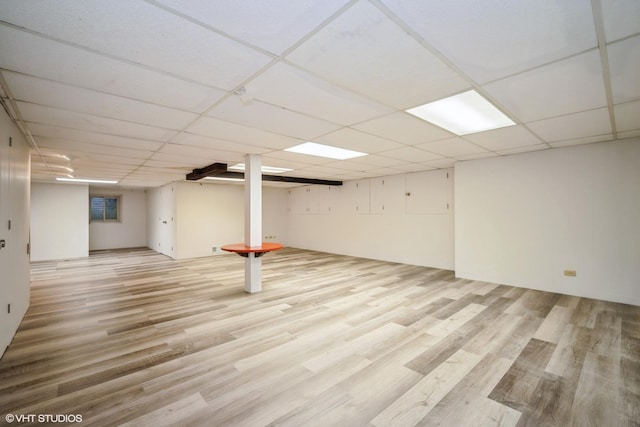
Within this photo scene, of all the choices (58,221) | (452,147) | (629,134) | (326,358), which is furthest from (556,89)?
(58,221)

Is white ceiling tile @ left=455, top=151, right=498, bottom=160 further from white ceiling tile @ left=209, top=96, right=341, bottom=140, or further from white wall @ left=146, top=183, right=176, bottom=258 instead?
white wall @ left=146, top=183, right=176, bottom=258

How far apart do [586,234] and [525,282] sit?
3.94ft

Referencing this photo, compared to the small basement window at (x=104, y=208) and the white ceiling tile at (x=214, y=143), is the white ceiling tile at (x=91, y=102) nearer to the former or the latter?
the white ceiling tile at (x=214, y=143)

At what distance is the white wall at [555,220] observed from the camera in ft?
13.5

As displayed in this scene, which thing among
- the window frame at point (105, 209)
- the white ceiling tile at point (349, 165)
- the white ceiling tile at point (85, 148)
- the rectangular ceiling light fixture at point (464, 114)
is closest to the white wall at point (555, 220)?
the white ceiling tile at point (349, 165)

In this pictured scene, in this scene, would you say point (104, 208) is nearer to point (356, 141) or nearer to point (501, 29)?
point (356, 141)

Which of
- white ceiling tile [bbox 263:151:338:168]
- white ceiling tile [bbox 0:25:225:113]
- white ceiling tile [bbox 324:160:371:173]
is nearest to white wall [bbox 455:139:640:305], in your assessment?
white ceiling tile [bbox 324:160:371:173]

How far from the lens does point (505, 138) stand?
13.1 ft

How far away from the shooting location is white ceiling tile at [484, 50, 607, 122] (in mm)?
→ 2039

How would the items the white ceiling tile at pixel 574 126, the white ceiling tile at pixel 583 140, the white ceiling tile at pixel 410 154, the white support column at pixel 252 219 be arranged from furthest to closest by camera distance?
1. the white support column at pixel 252 219
2. the white ceiling tile at pixel 410 154
3. the white ceiling tile at pixel 583 140
4. the white ceiling tile at pixel 574 126

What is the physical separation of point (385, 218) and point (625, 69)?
19.5ft

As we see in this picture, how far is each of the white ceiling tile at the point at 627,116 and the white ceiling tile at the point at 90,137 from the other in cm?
540

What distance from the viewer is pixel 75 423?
6.00 feet

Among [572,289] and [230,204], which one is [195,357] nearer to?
[572,289]
